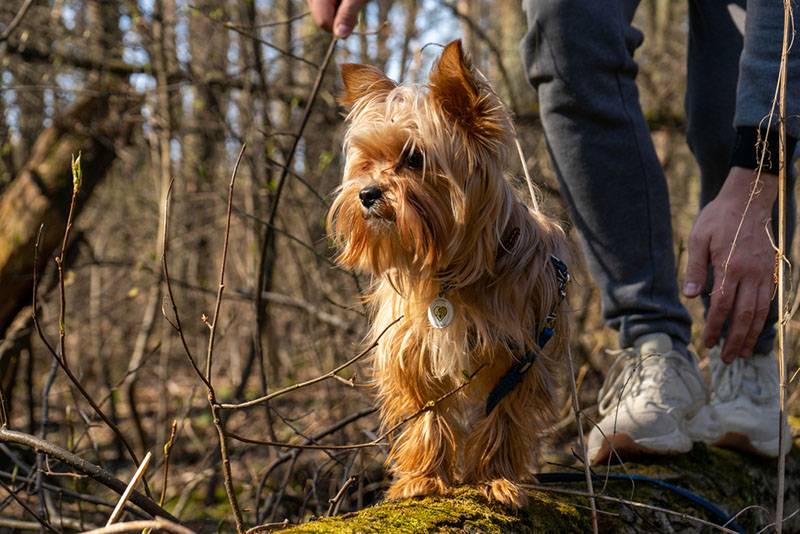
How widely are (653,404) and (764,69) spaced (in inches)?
46.6

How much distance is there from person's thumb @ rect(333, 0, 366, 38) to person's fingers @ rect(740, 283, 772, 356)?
1.66 metres

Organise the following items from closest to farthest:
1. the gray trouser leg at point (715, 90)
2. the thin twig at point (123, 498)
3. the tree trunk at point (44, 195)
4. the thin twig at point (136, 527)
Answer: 1. the thin twig at point (136, 527)
2. the thin twig at point (123, 498)
3. the gray trouser leg at point (715, 90)
4. the tree trunk at point (44, 195)

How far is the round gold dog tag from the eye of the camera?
2420 millimetres

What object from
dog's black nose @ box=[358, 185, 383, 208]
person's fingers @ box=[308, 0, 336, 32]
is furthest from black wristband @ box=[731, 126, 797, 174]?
person's fingers @ box=[308, 0, 336, 32]

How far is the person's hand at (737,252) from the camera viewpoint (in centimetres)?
255

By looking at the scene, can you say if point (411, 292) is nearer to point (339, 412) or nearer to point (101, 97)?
point (339, 412)

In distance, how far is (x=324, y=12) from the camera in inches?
117

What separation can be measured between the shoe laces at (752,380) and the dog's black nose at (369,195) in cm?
167

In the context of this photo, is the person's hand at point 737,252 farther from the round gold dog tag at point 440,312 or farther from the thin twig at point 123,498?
the thin twig at point 123,498

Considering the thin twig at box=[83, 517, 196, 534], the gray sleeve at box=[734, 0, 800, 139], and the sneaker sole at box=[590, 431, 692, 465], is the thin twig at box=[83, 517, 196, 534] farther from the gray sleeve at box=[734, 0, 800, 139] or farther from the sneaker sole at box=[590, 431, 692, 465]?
the gray sleeve at box=[734, 0, 800, 139]

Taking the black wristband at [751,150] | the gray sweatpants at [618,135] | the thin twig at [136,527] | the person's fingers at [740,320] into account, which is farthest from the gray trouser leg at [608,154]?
the thin twig at [136,527]

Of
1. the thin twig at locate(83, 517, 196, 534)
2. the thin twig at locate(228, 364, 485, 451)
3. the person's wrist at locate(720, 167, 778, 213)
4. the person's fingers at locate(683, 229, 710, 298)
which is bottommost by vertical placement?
the thin twig at locate(228, 364, 485, 451)

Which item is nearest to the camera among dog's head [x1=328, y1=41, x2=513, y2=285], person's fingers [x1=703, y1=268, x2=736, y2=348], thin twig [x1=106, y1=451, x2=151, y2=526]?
thin twig [x1=106, y1=451, x2=151, y2=526]

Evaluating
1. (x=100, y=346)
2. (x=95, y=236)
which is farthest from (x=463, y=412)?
(x=95, y=236)
